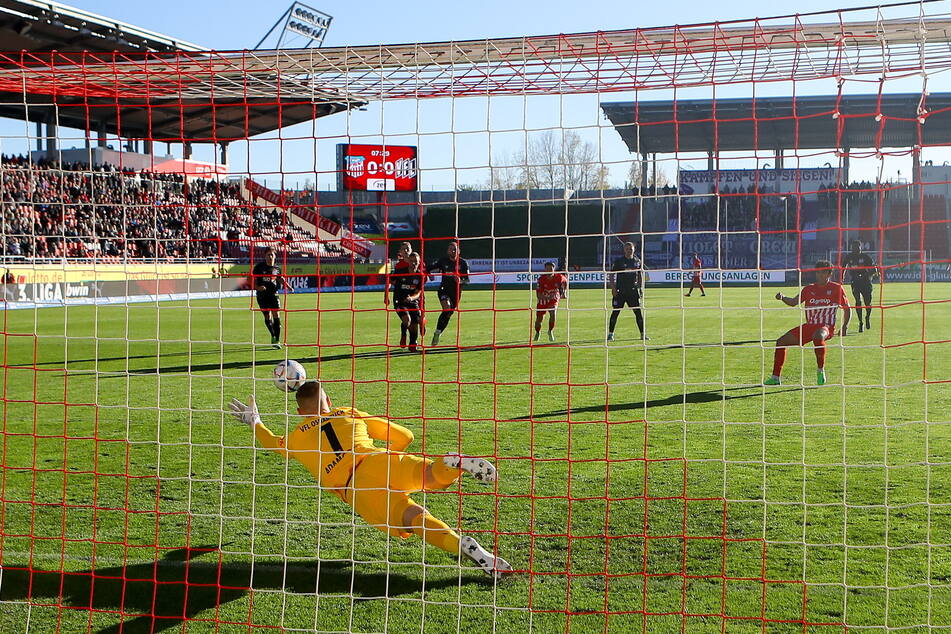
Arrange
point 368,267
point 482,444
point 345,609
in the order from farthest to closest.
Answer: point 368,267
point 482,444
point 345,609

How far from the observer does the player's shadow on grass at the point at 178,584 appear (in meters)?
4.43

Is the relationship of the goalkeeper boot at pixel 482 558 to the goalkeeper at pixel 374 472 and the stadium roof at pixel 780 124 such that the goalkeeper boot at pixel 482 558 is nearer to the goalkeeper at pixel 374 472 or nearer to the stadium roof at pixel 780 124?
the goalkeeper at pixel 374 472

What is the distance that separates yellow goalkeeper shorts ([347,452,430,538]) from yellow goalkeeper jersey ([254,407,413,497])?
98 millimetres

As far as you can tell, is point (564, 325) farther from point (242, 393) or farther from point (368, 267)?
point (368, 267)

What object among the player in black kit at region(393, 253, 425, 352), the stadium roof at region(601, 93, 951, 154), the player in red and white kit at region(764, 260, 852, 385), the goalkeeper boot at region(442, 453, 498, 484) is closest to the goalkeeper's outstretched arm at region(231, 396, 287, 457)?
the goalkeeper boot at region(442, 453, 498, 484)

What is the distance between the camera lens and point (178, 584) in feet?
15.4

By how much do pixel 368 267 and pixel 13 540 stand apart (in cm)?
2994

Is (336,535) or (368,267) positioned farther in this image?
(368,267)

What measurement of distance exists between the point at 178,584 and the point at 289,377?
52.4 inches

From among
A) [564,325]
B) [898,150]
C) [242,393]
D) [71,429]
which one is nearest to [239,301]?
[564,325]

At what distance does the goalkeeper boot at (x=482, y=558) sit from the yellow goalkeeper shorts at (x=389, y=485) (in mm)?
320

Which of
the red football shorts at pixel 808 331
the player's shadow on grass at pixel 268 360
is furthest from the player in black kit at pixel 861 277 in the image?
the player's shadow on grass at pixel 268 360

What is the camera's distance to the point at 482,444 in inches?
310

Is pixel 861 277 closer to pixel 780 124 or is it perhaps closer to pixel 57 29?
pixel 780 124
